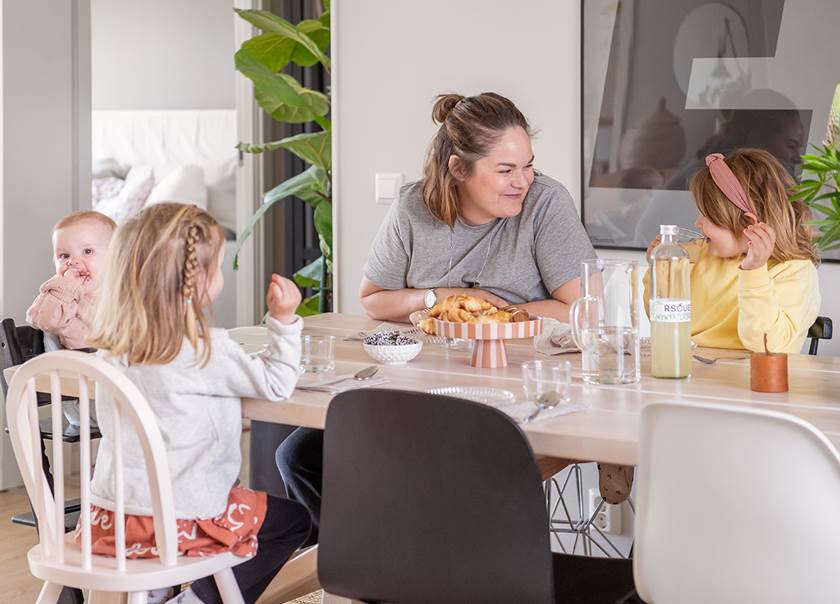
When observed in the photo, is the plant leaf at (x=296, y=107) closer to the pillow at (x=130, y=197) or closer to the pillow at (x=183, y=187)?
the pillow at (x=183, y=187)

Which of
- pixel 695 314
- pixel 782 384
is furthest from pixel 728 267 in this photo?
pixel 782 384

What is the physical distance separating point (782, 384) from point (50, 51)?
289 cm

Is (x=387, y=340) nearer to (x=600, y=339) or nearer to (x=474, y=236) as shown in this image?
(x=600, y=339)

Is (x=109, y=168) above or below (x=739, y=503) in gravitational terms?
above

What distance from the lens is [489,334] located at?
192 centimetres

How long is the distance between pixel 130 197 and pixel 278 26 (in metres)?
2.17

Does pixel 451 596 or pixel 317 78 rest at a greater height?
pixel 317 78

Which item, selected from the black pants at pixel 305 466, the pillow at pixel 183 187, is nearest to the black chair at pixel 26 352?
the black pants at pixel 305 466

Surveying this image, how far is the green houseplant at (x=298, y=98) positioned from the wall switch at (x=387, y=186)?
508mm

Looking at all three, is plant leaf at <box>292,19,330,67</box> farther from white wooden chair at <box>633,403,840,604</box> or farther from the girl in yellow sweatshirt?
white wooden chair at <box>633,403,840,604</box>

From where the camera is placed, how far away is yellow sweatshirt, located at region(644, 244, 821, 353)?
6.74ft

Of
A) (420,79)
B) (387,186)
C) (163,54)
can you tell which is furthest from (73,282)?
(163,54)

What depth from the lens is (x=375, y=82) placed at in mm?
3506

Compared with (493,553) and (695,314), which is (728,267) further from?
(493,553)
